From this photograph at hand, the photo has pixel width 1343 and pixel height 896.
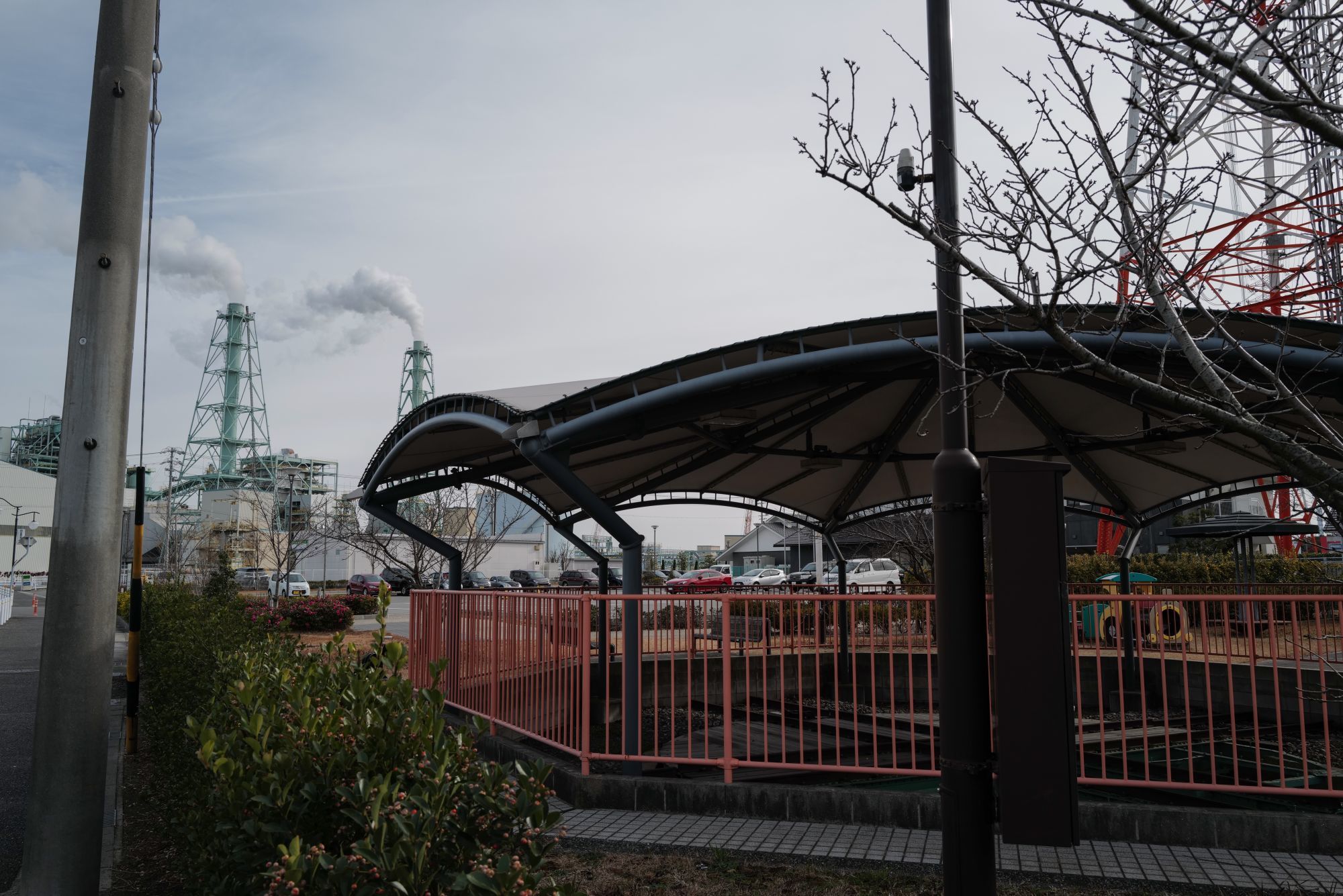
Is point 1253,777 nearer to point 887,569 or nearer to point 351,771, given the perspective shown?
point 351,771

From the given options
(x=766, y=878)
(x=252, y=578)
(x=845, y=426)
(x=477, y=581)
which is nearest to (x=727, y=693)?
(x=766, y=878)

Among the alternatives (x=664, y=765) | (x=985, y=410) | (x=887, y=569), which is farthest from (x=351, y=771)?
(x=887, y=569)

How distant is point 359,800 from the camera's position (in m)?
2.83

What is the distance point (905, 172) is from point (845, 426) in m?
9.13

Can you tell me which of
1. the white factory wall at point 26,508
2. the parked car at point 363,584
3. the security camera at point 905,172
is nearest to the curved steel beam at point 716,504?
the security camera at point 905,172

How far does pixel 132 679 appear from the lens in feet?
31.1

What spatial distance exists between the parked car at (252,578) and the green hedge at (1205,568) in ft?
152

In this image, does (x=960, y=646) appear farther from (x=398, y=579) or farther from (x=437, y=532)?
(x=398, y=579)

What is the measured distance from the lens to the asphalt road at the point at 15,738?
6.38 metres

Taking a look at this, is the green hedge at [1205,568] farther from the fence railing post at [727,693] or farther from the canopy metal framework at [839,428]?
the fence railing post at [727,693]

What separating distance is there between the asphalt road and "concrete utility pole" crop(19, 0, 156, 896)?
734 millimetres

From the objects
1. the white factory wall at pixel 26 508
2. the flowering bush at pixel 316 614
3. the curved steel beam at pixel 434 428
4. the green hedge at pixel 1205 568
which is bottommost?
the flowering bush at pixel 316 614

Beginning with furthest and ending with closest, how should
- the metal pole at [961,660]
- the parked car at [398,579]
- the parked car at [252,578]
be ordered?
the parked car at [252,578] → the parked car at [398,579] → the metal pole at [961,660]

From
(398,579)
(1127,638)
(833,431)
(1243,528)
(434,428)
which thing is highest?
(833,431)
